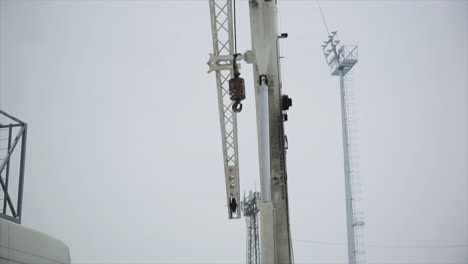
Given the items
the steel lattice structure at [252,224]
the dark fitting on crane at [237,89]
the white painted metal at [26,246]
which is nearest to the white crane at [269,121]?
the dark fitting on crane at [237,89]

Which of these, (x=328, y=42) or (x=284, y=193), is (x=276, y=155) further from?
(x=328, y=42)

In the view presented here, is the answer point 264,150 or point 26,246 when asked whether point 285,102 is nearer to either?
point 264,150

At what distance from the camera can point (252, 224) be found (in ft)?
128

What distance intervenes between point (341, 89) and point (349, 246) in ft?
40.6

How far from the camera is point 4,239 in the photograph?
7.41 m

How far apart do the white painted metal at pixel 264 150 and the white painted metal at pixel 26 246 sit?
402cm

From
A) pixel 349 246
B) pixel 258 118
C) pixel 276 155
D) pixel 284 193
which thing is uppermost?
pixel 258 118

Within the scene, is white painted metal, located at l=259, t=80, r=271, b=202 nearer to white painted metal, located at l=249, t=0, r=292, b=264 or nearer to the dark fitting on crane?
white painted metal, located at l=249, t=0, r=292, b=264

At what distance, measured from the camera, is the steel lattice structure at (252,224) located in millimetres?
37594

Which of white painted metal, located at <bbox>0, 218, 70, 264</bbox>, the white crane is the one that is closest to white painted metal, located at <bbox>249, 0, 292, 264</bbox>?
the white crane

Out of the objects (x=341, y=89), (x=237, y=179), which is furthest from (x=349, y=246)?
(x=237, y=179)

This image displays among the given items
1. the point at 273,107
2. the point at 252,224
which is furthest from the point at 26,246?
the point at 252,224

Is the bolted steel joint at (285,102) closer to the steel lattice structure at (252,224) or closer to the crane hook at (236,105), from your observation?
the crane hook at (236,105)

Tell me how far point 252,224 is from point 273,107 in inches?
1170
